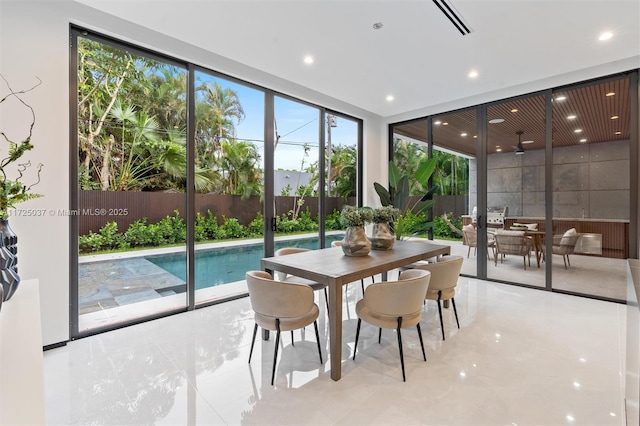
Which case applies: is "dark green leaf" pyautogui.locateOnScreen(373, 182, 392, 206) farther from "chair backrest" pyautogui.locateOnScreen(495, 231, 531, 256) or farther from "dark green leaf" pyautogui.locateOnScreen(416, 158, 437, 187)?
"chair backrest" pyautogui.locateOnScreen(495, 231, 531, 256)

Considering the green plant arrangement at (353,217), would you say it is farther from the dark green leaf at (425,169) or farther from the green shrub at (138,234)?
the dark green leaf at (425,169)

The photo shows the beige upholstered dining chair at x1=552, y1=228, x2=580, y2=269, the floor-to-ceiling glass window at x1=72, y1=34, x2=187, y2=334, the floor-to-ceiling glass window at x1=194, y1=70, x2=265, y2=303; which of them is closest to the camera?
the floor-to-ceiling glass window at x1=72, y1=34, x2=187, y2=334

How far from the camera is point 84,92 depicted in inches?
118

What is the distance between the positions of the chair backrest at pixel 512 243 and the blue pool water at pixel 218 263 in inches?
133

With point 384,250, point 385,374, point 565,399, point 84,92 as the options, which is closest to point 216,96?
point 84,92

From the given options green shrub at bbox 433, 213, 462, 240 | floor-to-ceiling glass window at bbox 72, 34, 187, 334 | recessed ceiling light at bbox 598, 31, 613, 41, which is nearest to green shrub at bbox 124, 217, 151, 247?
floor-to-ceiling glass window at bbox 72, 34, 187, 334

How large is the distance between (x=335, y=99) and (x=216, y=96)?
2.15 meters

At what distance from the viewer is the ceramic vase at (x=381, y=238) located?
11.2ft

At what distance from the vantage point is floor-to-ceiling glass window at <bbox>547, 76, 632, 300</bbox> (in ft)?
13.0

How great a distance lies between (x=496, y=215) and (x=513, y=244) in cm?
51

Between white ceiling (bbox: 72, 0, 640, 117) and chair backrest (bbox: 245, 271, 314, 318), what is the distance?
2.44 metres

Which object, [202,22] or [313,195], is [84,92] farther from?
[313,195]

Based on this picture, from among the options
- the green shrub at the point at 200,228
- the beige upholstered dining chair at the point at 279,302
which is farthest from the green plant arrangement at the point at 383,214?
the green shrub at the point at 200,228

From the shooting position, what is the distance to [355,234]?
3076 mm
